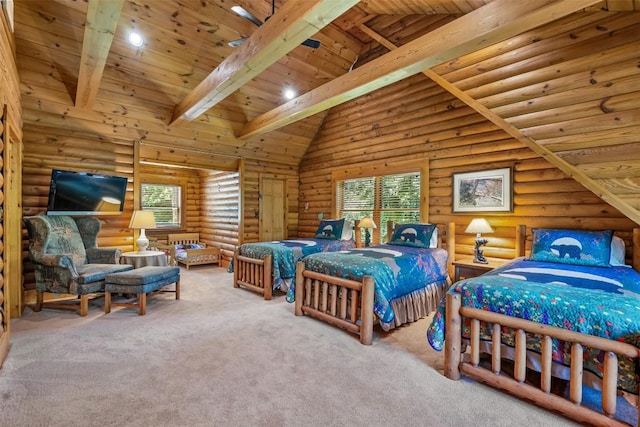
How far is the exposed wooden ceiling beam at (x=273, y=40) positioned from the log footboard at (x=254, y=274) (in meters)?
2.35

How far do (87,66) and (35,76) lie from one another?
1.55 metres

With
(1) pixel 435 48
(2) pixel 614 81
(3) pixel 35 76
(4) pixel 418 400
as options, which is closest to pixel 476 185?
(2) pixel 614 81

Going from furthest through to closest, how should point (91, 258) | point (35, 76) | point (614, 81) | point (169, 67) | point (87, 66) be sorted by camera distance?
point (169, 67) < point (91, 258) < point (35, 76) < point (87, 66) < point (614, 81)

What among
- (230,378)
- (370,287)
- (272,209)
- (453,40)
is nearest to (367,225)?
(370,287)

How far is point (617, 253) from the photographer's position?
304 centimetres

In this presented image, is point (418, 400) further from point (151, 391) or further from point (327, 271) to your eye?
point (151, 391)

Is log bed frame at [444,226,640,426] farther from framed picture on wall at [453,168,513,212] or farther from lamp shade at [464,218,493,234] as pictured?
framed picture on wall at [453,168,513,212]

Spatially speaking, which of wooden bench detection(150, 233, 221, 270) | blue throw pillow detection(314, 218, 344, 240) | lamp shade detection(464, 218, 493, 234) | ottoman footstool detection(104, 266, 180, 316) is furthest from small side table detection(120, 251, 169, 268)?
lamp shade detection(464, 218, 493, 234)

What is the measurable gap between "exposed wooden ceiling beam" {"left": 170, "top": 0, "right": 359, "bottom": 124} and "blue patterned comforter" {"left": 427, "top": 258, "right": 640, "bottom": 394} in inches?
86.3

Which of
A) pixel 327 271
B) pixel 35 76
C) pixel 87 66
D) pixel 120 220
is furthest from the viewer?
pixel 120 220

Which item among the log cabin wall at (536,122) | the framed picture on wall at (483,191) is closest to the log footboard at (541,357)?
the log cabin wall at (536,122)

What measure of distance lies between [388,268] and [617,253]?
2299 mm

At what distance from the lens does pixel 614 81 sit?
2318 mm

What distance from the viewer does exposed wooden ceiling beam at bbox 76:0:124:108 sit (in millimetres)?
2170
